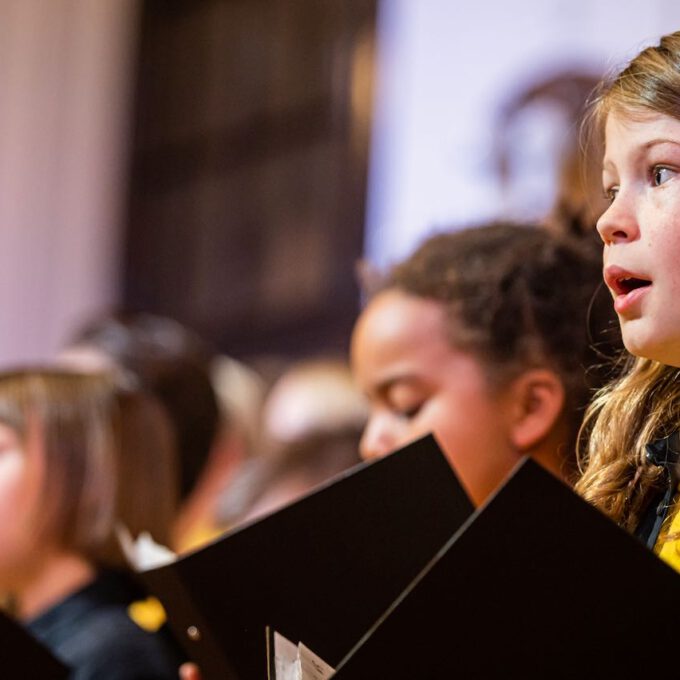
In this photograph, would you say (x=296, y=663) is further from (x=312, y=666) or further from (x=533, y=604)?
(x=533, y=604)

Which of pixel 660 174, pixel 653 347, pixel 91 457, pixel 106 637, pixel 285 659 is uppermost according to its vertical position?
pixel 660 174

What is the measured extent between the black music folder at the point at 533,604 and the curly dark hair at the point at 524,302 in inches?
25.7

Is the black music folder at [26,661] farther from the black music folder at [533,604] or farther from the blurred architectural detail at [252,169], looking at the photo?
the blurred architectural detail at [252,169]

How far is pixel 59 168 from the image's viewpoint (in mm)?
4133

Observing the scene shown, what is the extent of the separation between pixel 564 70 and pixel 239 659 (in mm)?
1901

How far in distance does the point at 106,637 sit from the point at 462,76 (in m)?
1.54

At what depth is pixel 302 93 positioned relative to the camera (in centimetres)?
355

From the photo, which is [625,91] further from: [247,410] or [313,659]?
[247,410]

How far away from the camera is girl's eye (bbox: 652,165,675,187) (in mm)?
869

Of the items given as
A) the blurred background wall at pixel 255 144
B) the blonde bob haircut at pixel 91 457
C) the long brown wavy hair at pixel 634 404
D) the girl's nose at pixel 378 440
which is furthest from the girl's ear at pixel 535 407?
the blurred background wall at pixel 255 144

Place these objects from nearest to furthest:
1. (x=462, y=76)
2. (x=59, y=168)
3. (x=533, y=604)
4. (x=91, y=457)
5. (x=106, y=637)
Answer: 1. (x=533, y=604)
2. (x=106, y=637)
3. (x=91, y=457)
4. (x=462, y=76)
5. (x=59, y=168)

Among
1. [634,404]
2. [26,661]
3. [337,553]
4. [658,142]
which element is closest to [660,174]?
[658,142]

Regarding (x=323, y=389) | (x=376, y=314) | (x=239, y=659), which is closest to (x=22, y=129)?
(x=323, y=389)

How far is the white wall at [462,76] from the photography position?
8.32 feet
